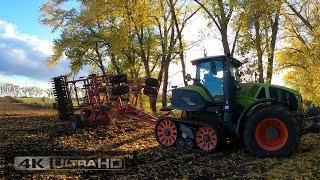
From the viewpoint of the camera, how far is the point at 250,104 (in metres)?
10.4

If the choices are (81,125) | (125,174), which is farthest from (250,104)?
(81,125)

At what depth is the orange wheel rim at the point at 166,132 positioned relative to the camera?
12.6 m

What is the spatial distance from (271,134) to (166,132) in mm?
3960

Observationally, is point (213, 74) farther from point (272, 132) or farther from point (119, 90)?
point (119, 90)

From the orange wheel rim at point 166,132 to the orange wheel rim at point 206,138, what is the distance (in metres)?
1.05

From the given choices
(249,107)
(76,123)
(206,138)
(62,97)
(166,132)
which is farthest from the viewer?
(62,97)

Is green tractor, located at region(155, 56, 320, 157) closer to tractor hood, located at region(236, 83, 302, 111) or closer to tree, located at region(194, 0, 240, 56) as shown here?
tractor hood, located at region(236, 83, 302, 111)

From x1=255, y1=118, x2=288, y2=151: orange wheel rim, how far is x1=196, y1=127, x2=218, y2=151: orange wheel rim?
1.52 metres

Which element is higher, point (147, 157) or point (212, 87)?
point (212, 87)

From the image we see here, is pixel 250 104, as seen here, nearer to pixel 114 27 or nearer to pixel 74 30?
pixel 114 27

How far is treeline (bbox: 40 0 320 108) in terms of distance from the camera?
23.1 metres

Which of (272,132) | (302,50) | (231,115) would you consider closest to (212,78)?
(231,115)

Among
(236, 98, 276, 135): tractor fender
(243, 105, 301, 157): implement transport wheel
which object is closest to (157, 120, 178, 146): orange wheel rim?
(236, 98, 276, 135): tractor fender

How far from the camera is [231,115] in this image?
11180mm
